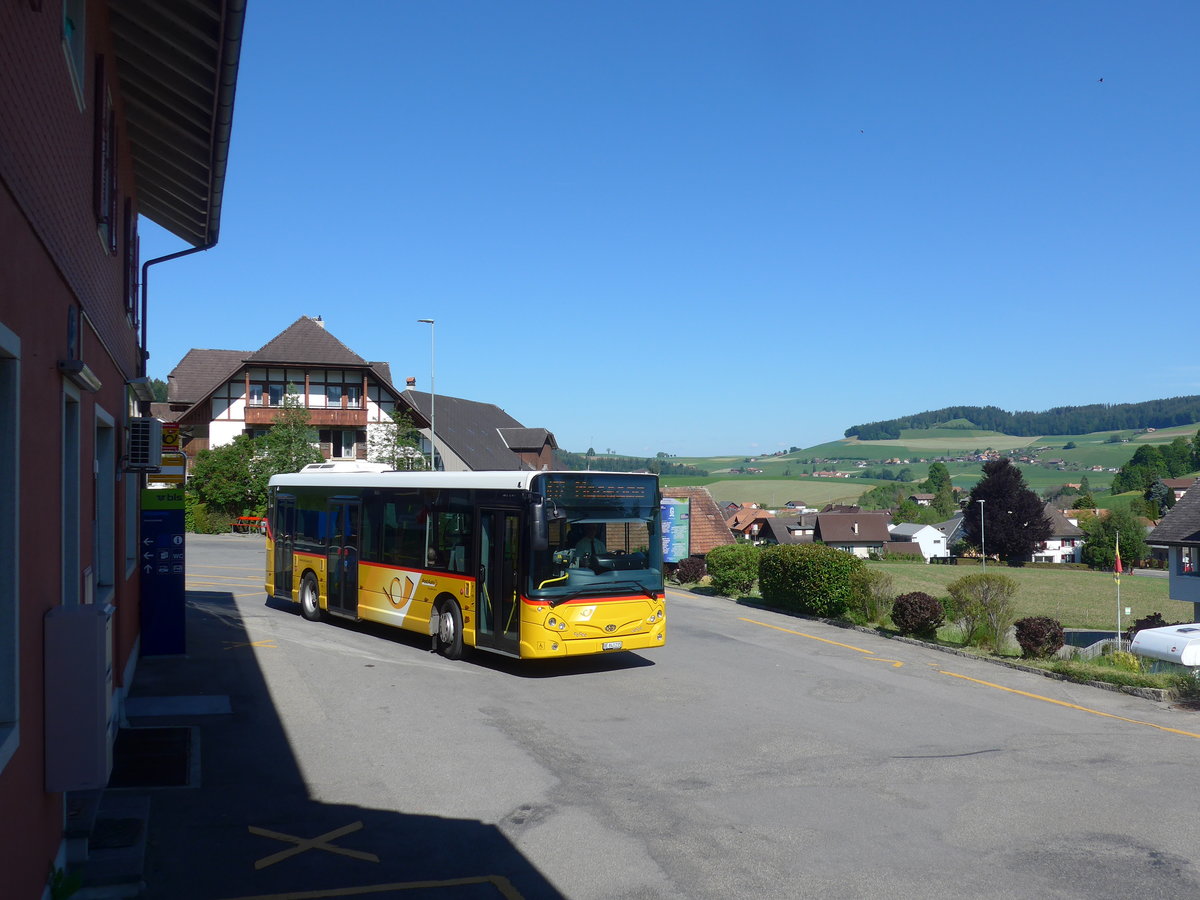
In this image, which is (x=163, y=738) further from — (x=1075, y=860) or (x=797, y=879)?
(x=1075, y=860)

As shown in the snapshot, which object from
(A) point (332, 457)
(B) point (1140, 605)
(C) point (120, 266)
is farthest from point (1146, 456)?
(C) point (120, 266)

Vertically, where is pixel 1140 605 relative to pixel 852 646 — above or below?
below

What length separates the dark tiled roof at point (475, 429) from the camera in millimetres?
69312

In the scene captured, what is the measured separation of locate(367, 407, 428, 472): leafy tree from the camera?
174 feet

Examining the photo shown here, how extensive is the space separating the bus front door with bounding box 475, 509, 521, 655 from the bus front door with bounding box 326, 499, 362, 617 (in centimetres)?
422

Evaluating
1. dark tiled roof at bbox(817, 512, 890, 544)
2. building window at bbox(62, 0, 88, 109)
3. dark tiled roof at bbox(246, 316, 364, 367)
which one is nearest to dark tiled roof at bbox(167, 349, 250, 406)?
dark tiled roof at bbox(246, 316, 364, 367)

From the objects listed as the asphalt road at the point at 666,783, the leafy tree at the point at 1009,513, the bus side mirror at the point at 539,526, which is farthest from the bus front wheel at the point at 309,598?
the leafy tree at the point at 1009,513

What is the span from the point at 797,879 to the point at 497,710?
20.0ft

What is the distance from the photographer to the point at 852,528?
126875mm

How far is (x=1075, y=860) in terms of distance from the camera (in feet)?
24.9

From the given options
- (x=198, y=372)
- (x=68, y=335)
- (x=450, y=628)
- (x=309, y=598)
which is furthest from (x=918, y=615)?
(x=198, y=372)

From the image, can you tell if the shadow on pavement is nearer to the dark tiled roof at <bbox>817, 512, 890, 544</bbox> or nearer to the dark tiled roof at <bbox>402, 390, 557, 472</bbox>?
the dark tiled roof at <bbox>402, 390, 557, 472</bbox>

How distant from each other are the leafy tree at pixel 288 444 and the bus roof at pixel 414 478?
28.9 meters

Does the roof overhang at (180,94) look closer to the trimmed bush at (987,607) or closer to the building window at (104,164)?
the building window at (104,164)
